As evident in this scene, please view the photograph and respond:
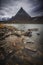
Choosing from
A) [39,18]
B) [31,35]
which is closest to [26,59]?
[31,35]

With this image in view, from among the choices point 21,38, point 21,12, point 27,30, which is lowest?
point 21,38

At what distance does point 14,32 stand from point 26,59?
49 cm

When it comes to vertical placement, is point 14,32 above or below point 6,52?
above

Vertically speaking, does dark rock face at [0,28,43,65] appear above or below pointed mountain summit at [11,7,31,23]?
below

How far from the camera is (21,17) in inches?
78.0

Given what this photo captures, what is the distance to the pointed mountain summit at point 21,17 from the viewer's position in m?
1.95

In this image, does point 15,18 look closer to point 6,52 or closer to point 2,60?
point 6,52

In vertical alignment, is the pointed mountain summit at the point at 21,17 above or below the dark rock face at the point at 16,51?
above

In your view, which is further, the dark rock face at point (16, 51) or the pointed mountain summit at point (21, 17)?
the pointed mountain summit at point (21, 17)

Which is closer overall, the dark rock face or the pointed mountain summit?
the dark rock face

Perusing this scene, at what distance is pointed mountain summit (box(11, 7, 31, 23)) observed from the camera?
195 centimetres

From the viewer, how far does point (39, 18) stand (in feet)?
6.23

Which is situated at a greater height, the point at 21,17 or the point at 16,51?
the point at 21,17

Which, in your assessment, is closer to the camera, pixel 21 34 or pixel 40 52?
pixel 40 52
